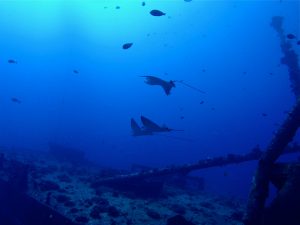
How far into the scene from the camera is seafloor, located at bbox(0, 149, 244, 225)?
28.7 ft

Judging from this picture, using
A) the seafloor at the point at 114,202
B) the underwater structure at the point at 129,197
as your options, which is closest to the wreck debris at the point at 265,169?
the underwater structure at the point at 129,197

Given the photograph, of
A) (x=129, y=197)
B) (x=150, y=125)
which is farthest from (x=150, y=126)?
(x=129, y=197)

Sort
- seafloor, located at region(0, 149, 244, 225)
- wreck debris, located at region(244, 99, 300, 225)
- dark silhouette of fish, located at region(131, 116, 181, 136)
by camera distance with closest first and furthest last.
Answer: wreck debris, located at region(244, 99, 300, 225) < seafloor, located at region(0, 149, 244, 225) < dark silhouette of fish, located at region(131, 116, 181, 136)

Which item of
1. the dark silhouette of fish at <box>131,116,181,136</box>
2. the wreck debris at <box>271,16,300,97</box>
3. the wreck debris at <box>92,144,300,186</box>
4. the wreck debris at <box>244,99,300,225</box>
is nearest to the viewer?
the wreck debris at <box>244,99,300,225</box>

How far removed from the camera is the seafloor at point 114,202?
28.7ft

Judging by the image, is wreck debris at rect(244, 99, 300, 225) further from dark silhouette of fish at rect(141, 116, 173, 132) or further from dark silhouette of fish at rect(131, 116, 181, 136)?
dark silhouette of fish at rect(141, 116, 173, 132)

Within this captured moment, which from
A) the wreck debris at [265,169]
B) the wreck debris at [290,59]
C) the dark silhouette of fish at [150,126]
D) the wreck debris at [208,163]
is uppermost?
the wreck debris at [290,59]

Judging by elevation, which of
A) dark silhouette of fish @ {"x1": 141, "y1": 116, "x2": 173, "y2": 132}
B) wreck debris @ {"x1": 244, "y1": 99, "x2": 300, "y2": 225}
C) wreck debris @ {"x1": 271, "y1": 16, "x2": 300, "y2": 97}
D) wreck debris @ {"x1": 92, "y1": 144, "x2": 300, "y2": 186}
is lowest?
wreck debris @ {"x1": 244, "y1": 99, "x2": 300, "y2": 225}

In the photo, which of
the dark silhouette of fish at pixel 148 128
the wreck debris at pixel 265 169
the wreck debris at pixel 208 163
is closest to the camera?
the wreck debris at pixel 265 169

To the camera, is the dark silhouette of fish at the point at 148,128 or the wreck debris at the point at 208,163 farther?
the wreck debris at the point at 208,163

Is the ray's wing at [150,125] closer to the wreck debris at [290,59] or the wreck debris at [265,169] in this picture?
the wreck debris at [265,169]

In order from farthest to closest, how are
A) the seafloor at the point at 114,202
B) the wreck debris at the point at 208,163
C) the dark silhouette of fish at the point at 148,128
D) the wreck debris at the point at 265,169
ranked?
the wreck debris at the point at 208,163 → the dark silhouette of fish at the point at 148,128 → the seafloor at the point at 114,202 → the wreck debris at the point at 265,169

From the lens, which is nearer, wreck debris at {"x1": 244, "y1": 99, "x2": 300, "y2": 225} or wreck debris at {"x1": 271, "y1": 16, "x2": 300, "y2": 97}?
wreck debris at {"x1": 244, "y1": 99, "x2": 300, "y2": 225}

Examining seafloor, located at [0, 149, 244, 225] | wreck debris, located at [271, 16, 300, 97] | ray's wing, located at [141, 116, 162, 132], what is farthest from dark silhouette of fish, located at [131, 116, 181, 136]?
wreck debris, located at [271, 16, 300, 97]
